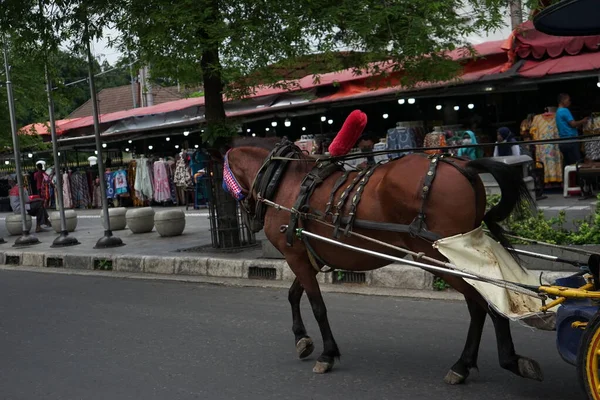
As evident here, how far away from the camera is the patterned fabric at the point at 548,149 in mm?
14141

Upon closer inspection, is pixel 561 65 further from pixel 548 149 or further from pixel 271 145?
pixel 271 145

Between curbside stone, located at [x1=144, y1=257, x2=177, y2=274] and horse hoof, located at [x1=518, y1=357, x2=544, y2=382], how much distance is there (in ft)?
23.3

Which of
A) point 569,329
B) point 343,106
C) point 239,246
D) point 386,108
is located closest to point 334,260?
point 569,329

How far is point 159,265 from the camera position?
1098 centimetres

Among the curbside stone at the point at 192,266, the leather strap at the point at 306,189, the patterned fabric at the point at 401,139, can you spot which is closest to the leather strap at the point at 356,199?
the leather strap at the point at 306,189

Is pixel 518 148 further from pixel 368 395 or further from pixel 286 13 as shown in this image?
pixel 368 395

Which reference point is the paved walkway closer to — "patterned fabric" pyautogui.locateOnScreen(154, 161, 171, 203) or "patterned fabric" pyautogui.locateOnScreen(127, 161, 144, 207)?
"patterned fabric" pyautogui.locateOnScreen(154, 161, 171, 203)

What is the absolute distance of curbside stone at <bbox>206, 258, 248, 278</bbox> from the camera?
9.91 meters

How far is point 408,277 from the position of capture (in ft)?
26.7

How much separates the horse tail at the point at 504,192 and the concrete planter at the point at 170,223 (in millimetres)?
9852

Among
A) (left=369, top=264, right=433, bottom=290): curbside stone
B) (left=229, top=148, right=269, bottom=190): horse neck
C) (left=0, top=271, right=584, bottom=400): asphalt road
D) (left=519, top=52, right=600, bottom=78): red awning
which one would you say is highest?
(left=519, top=52, right=600, bottom=78): red awning

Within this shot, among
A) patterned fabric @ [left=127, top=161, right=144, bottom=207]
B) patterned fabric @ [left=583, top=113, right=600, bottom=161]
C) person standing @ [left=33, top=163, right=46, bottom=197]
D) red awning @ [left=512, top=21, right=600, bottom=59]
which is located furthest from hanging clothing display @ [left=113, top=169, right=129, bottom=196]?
patterned fabric @ [left=583, top=113, right=600, bottom=161]

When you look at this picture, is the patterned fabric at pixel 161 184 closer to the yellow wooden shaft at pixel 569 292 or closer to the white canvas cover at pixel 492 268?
the white canvas cover at pixel 492 268

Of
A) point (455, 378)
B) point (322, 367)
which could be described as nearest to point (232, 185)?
point (322, 367)
